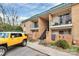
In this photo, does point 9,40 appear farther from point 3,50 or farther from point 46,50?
point 46,50

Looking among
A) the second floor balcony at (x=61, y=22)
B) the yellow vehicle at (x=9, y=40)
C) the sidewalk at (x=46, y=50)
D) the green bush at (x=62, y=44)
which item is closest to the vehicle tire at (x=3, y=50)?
the yellow vehicle at (x=9, y=40)

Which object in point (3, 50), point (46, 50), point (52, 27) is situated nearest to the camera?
point (3, 50)

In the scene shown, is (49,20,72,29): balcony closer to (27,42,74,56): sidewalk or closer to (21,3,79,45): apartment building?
(21,3,79,45): apartment building

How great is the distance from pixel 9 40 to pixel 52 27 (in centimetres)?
248

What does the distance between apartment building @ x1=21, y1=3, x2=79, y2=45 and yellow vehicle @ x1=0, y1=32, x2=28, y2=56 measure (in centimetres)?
40

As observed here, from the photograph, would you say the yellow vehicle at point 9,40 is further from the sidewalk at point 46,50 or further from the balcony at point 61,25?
the balcony at point 61,25

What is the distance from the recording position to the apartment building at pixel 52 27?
6.05m

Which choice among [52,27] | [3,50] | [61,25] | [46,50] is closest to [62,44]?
[46,50]

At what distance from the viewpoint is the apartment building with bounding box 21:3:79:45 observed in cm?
605

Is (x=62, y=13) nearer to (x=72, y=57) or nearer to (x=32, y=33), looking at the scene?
(x=32, y=33)

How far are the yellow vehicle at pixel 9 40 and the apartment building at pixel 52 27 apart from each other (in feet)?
1.33

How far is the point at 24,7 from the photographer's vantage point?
5.63 m

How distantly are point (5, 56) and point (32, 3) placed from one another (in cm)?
208

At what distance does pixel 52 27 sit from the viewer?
7.25 metres
